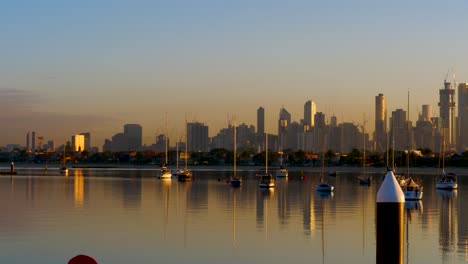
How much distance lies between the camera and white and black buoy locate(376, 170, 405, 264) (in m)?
8.48

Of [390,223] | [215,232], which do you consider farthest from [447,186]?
[390,223]

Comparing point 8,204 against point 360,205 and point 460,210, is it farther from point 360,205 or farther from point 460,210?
point 460,210

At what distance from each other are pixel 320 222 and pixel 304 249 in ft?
48.8

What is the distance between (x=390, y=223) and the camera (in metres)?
8.52

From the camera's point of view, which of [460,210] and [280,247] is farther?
[460,210]

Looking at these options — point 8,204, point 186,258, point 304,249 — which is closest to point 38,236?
point 186,258

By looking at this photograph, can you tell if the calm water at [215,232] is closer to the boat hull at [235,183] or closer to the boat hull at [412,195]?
the boat hull at [412,195]

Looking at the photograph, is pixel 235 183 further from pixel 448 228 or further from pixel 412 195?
pixel 448 228

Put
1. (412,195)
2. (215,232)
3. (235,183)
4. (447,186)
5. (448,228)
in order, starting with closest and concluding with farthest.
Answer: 1. (215,232)
2. (448,228)
3. (412,195)
4. (447,186)
5. (235,183)

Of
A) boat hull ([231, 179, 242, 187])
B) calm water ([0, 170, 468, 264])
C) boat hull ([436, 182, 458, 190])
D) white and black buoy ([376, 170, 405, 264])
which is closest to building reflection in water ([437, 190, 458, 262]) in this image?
calm water ([0, 170, 468, 264])

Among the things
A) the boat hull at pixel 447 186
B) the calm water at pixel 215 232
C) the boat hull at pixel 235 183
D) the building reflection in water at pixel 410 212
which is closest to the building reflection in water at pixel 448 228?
the calm water at pixel 215 232

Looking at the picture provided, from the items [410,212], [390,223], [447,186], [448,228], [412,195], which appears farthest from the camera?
[447,186]

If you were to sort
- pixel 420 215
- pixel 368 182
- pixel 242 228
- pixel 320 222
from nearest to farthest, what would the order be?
pixel 242 228 → pixel 320 222 → pixel 420 215 → pixel 368 182

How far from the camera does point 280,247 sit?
37.0m
